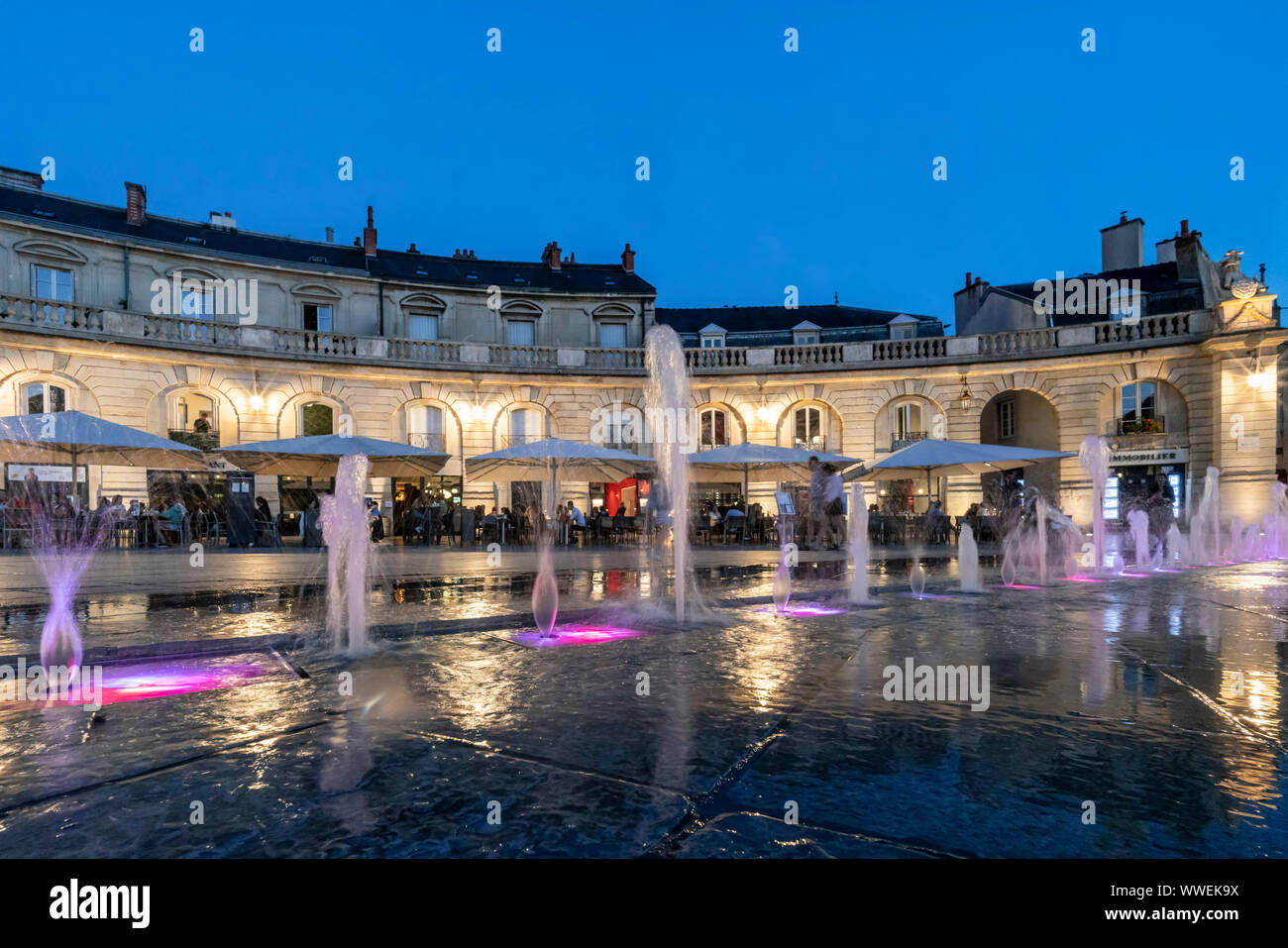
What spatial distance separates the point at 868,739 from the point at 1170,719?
1.47m

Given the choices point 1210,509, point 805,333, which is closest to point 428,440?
point 805,333

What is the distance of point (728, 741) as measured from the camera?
3.07m

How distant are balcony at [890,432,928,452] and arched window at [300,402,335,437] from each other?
62.3ft

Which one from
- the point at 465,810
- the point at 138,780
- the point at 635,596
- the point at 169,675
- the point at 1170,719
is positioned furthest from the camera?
the point at 635,596

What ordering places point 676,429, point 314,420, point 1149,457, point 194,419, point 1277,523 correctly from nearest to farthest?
1. point 676,429
2. point 1277,523
3. point 194,419
4. point 1149,457
5. point 314,420

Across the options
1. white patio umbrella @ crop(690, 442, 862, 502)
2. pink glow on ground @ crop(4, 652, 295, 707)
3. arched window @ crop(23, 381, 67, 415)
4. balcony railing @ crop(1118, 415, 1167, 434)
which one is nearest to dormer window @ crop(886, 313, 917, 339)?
balcony railing @ crop(1118, 415, 1167, 434)

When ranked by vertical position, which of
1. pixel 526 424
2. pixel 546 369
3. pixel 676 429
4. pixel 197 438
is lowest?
pixel 676 429

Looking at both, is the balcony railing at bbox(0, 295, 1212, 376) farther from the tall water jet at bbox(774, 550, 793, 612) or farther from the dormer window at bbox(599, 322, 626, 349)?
the tall water jet at bbox(774, 550, 793, 612)

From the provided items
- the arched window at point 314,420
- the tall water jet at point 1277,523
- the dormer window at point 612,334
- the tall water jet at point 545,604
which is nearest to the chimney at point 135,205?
the arched window at point 314,420

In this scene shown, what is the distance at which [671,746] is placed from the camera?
302 cm

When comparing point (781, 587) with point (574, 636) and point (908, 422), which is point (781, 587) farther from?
point (908, 422)

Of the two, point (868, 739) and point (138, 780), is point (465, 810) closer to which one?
point (138, 780)

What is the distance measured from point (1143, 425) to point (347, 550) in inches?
997
